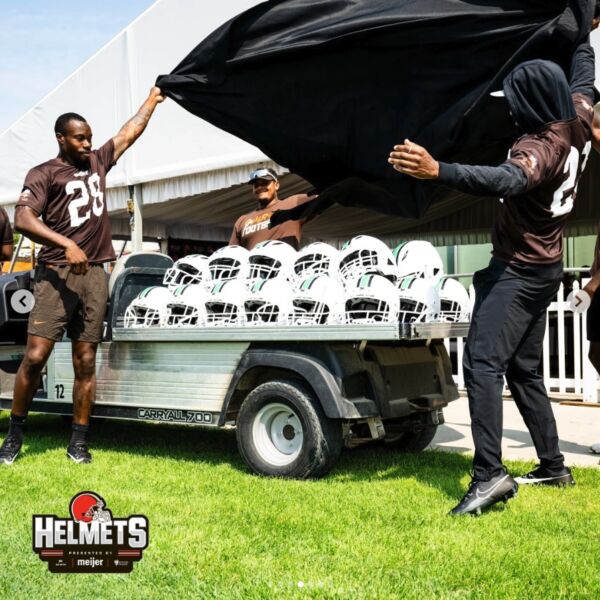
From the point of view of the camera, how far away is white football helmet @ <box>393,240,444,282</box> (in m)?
4.79

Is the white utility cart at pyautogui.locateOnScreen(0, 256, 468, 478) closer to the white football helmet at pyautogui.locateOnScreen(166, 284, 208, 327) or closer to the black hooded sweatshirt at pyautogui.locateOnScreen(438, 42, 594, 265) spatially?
the white football helmet at pyautogui.locateOnScreen(166, 284, 208, 327)

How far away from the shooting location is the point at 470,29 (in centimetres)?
438

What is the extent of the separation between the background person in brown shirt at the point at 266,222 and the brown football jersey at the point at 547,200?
1.95 m

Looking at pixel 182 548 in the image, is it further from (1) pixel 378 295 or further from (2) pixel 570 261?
(2) pixel 570 261

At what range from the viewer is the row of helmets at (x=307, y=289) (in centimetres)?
443

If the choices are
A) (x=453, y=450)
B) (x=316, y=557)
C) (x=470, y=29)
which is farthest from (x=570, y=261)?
(x=316, y=557)

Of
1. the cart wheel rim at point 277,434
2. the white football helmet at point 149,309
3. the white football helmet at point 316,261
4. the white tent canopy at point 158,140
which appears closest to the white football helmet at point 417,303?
the white football helmet at point 316,261

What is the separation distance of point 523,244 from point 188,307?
2.19m

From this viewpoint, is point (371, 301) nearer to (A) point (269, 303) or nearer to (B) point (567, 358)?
(A) point (269, 303)

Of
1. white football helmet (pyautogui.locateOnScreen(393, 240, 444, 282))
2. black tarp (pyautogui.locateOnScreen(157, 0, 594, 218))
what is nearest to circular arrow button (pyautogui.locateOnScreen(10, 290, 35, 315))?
black tarp (pyautogui.locateOnScreen(157, 0, 594, 218))

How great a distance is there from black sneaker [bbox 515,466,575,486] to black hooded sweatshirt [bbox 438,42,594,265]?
1.21 meters

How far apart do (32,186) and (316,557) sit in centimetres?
309

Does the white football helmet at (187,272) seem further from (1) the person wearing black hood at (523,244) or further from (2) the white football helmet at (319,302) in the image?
(1) the person wearing black hood at (523,244)

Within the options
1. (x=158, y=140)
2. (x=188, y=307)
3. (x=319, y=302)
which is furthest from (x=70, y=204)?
(x=158, y=140)
